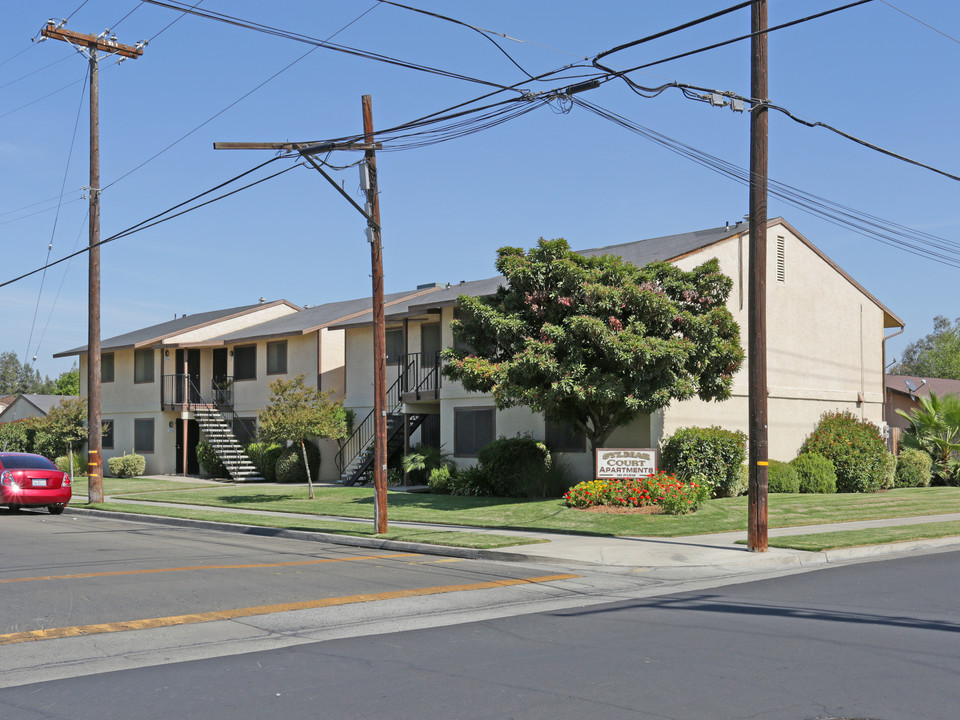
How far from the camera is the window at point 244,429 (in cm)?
3756

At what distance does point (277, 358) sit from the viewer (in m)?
36.9

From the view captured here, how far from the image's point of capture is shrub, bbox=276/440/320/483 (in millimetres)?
33844

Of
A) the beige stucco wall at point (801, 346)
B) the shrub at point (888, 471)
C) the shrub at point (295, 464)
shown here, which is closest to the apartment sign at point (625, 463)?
the beige stucco wall at point (801, 346)

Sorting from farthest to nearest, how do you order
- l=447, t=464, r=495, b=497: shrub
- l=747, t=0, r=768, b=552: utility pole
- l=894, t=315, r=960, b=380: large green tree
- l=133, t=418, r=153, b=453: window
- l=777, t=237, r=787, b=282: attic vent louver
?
l=894, t=315, r=960, b=380: large green tree, l=133, t=418, r=153, b=453: window, l=777, t=237, r=787, b=282: attic vent louver, l=447, t=464, r=495, b=497: shrub, l=747, t=0, r=768, b=552: utility pole

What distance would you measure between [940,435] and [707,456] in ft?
42.5

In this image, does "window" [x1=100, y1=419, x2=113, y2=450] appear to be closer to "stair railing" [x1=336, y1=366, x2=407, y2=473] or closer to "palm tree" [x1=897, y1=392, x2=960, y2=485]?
"stair railing" [x1=336, y1=366, x2=407, y2=473]

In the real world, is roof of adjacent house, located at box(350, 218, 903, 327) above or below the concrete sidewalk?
above

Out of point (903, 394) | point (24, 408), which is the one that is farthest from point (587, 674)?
point (24, 408)

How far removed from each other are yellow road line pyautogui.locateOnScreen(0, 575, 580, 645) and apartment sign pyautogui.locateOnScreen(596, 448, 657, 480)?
8296 millimetres

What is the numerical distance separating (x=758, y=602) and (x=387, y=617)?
4.15 m

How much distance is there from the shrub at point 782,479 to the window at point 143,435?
25982mm

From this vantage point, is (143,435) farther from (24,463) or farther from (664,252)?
(664,252)

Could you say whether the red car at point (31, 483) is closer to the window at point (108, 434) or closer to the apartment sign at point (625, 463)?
the apartment sign at point (625, 463)

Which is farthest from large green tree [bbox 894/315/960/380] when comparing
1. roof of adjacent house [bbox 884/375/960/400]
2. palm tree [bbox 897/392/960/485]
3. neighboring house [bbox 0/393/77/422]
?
neighboring house [bbox 0/393/77/422]
